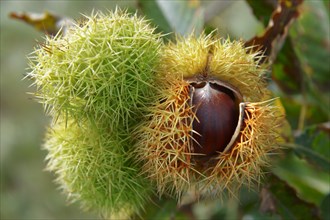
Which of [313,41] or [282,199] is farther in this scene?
[313,41]

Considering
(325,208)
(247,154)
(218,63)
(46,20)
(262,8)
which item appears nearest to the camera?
(247,154)

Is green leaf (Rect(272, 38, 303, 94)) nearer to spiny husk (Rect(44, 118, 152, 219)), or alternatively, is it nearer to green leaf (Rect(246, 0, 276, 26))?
green leaf (Rect(246, 0, 276, 26))

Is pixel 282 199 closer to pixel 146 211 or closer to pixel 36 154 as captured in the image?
pixel 146 211

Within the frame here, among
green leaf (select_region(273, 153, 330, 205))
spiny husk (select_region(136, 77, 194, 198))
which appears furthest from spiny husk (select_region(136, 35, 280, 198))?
green leaf (select_region(273, 153, 330, 205))

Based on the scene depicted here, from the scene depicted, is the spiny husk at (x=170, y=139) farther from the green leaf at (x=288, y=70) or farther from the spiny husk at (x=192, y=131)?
the green leaf at (x=288, y=70)

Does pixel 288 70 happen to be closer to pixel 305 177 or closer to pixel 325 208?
pixel 305 177

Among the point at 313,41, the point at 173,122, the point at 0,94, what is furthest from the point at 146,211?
the point at 0,94

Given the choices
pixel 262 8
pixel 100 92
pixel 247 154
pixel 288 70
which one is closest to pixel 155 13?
pixel 262 8
